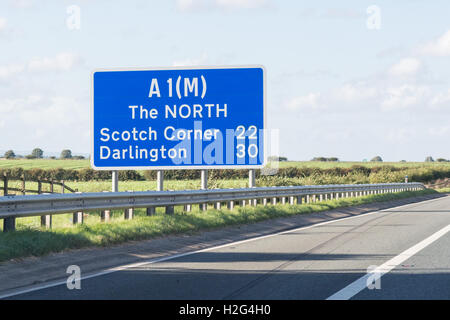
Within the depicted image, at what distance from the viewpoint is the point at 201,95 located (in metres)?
22.4

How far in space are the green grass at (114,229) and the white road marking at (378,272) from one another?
17.4ft

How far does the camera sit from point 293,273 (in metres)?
10.7

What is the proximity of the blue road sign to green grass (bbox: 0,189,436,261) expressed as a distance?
1752 millimetres

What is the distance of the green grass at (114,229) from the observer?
484 inches

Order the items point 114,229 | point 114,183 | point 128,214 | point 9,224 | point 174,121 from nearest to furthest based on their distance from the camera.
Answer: point 9,224 → point 114,229 → point 128,214 → point 114,183 → point 174,121

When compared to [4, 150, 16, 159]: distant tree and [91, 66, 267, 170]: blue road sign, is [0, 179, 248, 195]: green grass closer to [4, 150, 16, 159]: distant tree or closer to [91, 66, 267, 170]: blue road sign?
[91, 66, 267, 170]: blue road sign

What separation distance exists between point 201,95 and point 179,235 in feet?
22.6

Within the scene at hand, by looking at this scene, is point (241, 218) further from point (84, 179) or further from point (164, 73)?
point (84, 179)

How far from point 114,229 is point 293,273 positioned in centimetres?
542

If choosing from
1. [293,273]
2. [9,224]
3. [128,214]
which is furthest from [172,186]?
[293,273]

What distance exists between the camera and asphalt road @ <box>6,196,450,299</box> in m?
8.98

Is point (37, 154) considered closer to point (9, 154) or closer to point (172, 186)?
point (9, 154)

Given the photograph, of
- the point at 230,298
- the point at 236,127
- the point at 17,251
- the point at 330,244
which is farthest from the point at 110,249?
the point at 236,127
